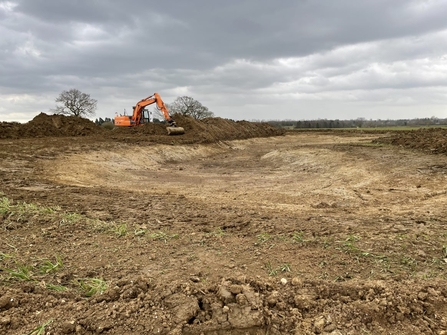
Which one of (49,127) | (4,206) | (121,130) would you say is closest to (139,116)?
(121,130)

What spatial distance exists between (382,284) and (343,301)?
505mm

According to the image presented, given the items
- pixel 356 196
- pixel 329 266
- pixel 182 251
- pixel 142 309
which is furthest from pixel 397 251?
pixel 356 196

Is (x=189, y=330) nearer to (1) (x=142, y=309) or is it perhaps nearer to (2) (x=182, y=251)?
(1) (x=142, y=309)

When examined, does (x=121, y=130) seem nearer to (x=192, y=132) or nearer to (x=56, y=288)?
(x=192, y=132)

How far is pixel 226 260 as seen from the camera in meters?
3.64

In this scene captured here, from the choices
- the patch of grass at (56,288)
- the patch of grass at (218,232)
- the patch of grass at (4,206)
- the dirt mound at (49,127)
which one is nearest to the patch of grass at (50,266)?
the patch of grass at (56,288)

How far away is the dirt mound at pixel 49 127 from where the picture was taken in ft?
64.7

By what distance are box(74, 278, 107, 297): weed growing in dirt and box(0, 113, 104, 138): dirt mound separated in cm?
2018

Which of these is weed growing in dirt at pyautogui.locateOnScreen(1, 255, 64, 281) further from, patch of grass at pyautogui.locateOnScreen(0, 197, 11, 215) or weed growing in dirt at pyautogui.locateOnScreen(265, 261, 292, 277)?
weed growing in dirt at pyautogui.locateOnScreen(265, 261, 292, 277)

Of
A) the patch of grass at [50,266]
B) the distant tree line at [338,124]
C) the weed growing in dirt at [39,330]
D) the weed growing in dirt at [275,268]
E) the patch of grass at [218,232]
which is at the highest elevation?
the distant tree line at [338,124]

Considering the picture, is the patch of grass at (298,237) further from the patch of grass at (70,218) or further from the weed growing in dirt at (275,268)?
the patch of grass at (70,218)

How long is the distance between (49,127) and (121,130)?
5115mm

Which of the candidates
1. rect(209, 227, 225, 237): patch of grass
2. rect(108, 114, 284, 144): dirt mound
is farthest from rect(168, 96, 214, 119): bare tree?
rect(209, 227, 225, 237): patch of grass

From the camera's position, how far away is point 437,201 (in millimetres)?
6902
